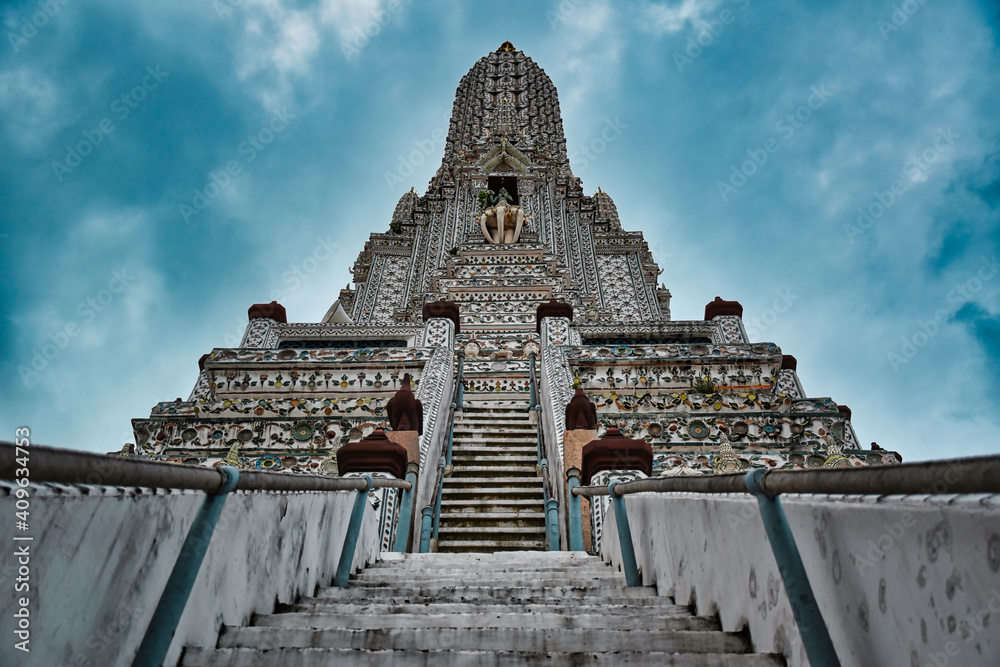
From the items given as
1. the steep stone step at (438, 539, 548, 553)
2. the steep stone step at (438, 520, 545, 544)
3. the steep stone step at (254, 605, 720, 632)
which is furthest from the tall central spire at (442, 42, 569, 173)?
the steep stone step at (254, 605, 720, 632)

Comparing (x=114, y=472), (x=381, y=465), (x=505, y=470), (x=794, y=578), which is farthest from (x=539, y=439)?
(x=114, y=472)

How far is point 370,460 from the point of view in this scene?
174 inches

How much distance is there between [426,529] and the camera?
497cm

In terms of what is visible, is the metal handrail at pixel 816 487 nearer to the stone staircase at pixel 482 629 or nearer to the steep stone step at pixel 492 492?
the stone staircase at pixel 482 629

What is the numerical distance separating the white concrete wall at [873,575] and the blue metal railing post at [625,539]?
2.52 ft

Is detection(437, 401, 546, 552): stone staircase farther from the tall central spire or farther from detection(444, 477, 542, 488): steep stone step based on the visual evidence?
the tall central spire

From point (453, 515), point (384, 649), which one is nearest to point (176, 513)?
point (384, 649)

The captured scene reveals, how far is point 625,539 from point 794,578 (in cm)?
165

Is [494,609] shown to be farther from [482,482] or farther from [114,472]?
[482,482]

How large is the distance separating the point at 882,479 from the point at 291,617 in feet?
5.89

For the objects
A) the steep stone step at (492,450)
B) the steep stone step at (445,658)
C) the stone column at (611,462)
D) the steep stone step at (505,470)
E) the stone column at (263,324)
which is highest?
the stone column at (263,324)

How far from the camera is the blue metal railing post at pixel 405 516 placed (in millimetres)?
4391

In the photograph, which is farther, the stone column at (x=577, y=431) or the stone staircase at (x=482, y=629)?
the stone column at (x=577, y=431)

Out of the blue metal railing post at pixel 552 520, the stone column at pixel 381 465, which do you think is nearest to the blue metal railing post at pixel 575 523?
the blue metal railing post at pixel 552 520
